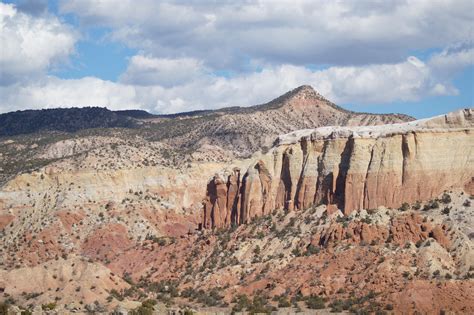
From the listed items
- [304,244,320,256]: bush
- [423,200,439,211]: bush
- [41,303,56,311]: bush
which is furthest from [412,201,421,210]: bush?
[41,303,56,311]: bush

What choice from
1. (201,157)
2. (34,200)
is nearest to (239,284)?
(34,200)

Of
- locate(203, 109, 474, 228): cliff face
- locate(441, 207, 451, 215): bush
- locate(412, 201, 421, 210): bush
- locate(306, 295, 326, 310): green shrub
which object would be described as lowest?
locate(306, 295, 326, 310): green shrub

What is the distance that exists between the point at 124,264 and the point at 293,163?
21340mm

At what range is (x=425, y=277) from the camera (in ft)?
249

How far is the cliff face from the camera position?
86.4 metres

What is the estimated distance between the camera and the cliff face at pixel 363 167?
86.4 metres

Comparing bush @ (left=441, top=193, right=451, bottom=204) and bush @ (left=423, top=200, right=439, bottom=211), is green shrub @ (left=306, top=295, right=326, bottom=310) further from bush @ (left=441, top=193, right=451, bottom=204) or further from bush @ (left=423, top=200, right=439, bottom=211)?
bush @ (left=441, top=193, right=451, bottom=204)

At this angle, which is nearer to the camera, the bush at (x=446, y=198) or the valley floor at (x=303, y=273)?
the valley floor at (x=303, y=273)

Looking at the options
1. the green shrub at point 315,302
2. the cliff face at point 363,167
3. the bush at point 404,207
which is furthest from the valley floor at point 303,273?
the cliff face at point 363,167

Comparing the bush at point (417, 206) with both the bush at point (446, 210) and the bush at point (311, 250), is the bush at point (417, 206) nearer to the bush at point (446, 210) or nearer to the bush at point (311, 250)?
the bush at point (446, 210)

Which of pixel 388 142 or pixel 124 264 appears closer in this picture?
pixel 388 142

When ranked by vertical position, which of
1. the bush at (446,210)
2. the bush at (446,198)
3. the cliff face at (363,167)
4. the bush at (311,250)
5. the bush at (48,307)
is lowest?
the bush at (48,307)

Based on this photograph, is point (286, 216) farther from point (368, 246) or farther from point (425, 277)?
point (425, 277)

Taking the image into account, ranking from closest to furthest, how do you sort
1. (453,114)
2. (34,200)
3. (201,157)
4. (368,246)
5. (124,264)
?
(368,246) < (453,114) < (124,264) < (34,200) < (201,157)
